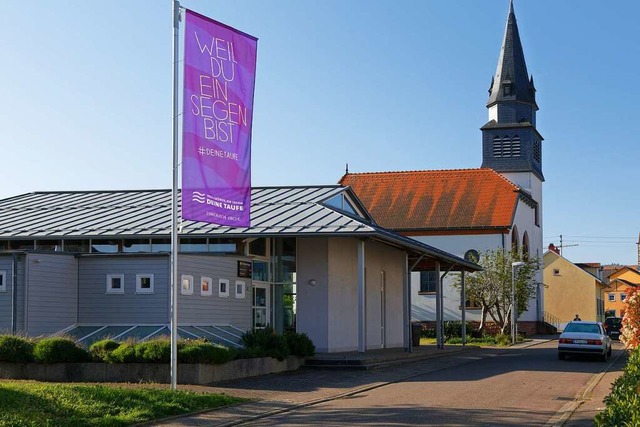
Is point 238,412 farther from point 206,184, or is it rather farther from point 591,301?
point 591,301

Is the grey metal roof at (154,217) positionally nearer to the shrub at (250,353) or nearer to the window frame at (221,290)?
the window frame at (221,290)

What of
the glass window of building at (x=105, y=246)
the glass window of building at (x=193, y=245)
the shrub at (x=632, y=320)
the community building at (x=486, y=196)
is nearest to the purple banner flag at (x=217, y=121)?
the shrub at (x=632, y=320)

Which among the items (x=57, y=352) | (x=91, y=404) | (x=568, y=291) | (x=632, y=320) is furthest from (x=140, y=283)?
(x=568, y=291)

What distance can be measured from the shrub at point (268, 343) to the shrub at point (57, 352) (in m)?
4.49

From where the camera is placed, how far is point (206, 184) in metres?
17.6

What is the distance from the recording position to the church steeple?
218ft

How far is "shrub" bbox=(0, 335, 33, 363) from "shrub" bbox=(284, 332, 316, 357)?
7.03 meters

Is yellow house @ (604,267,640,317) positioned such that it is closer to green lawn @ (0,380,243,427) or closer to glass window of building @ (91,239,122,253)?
glass window of building @ (91,239,122,253)

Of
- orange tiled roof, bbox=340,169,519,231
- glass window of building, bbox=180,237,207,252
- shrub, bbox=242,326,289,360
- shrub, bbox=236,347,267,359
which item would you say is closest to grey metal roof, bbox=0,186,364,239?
glass window of building, bbox=180,237,207,252

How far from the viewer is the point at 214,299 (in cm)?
2592

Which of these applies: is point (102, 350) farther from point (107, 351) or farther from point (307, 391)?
point (307, 391)

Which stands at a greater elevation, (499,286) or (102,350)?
(499,286)

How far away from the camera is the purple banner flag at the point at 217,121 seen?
682 inches

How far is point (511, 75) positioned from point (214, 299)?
150 ft
